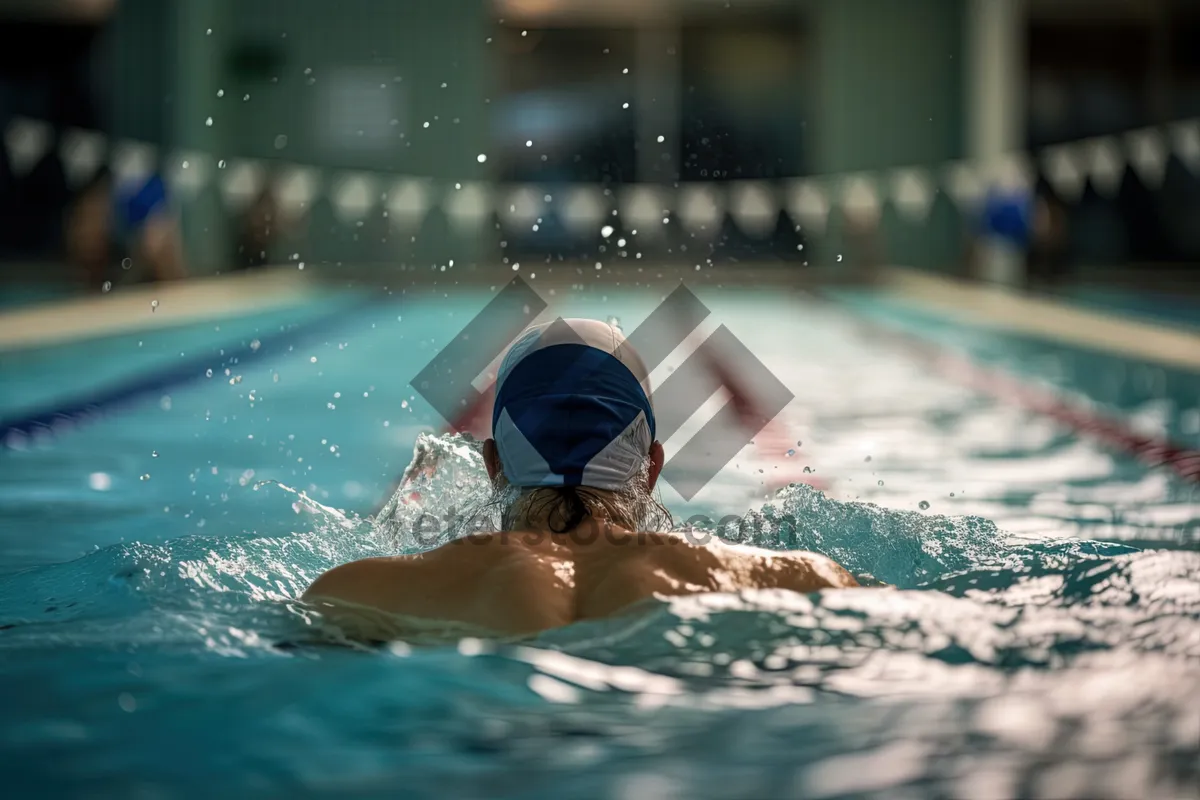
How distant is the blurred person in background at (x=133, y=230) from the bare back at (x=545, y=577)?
787 centimetres

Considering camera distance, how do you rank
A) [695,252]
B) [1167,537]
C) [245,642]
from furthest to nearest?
[695,252]
[1167,537]
[245,642]

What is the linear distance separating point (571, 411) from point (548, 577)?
298mm

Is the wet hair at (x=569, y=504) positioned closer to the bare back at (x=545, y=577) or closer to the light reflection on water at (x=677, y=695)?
the bare back at (x=545, y=577)

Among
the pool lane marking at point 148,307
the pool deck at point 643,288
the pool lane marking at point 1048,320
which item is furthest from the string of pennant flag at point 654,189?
the pool lane marking at point 1048,320

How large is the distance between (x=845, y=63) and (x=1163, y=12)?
3013 mm

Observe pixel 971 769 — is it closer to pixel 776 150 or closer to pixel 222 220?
pixel 222 220

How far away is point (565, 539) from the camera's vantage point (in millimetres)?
1869

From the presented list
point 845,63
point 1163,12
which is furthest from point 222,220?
point 1163,12

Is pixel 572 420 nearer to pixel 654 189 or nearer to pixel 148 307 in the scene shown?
pixel 148 307

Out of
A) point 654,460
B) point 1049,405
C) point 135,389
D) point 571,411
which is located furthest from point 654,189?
point 571,411

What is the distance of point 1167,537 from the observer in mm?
3201

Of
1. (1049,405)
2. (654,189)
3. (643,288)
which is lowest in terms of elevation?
(1049,405)

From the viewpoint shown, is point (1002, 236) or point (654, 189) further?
point (654, 189)

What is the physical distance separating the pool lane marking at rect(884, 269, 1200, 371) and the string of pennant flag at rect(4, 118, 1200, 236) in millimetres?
1038
